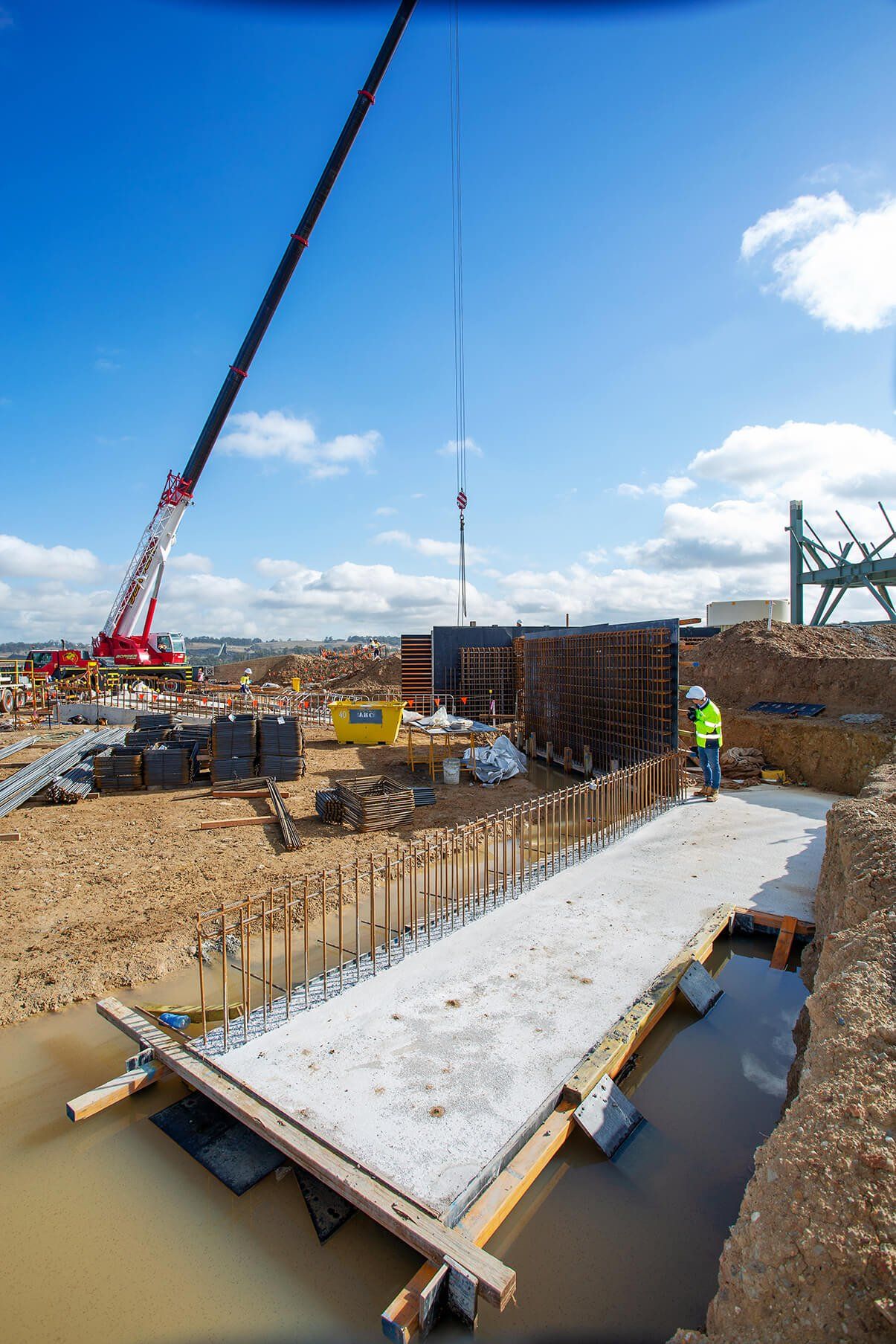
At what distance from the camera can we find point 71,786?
45.0ft

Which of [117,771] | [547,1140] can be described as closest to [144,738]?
[117,771]

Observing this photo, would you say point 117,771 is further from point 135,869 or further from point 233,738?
point 135,869

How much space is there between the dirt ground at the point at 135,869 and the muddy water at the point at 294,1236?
1.84m

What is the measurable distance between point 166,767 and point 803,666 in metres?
17.3

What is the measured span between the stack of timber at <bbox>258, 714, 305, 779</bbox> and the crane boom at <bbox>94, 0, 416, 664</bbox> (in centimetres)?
1231

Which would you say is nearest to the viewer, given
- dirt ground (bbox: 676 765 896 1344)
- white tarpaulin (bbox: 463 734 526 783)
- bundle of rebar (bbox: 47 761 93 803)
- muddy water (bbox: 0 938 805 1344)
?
dirt ground (bbox: 676 765 896 1344)

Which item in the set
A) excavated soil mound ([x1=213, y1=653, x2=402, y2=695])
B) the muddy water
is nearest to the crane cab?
excavated soil mound ([x1=213, y1=653, x2=402, y2=695])

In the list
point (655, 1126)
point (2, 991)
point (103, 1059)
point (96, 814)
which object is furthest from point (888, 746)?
point (96, 814)

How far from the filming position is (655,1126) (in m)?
4.36

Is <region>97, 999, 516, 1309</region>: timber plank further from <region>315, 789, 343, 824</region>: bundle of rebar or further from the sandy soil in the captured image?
the sandy soil

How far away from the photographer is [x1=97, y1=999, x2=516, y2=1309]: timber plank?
9.64ft

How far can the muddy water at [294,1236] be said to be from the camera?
316 cm

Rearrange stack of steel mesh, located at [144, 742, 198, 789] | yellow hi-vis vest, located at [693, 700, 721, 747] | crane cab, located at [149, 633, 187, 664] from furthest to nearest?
crane cab, located at [149, 633, 187, 664] → stack of steel mesh, located at [144, 742, 198, 789] → yellow hi-vis vest, located at [693, 700, 721, 747]

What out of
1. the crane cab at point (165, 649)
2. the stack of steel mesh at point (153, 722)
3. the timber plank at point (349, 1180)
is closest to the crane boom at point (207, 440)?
the crane cab at point (165, 649)
